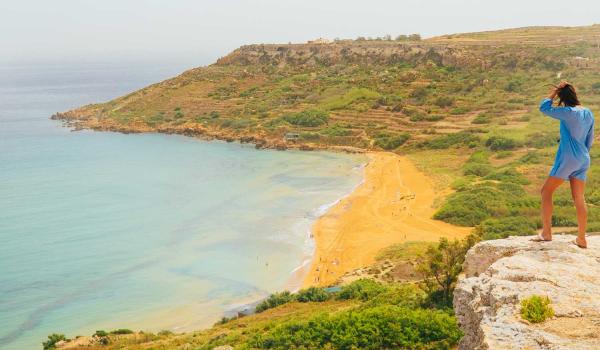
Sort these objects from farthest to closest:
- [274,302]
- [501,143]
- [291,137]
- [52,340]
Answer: [291,137] → [501,143] → [274,302] → [52,340]

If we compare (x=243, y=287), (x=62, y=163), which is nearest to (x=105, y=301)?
(x=243, y=287)

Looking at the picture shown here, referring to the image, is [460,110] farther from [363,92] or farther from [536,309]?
[536,309]

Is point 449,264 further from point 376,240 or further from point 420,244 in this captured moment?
point 376,240

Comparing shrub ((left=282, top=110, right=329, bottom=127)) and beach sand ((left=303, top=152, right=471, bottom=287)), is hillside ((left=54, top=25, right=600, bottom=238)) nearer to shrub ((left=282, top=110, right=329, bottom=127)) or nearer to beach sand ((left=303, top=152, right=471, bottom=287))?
shrub ((left=282, top=110, right=329, bottom=127))

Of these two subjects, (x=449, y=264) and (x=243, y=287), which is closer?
(x=449, y=264)

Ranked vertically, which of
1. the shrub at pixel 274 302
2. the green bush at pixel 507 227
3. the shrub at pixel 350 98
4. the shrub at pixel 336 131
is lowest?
the shrub at pixel 274 302

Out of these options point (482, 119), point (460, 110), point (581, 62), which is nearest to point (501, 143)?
point (482, 119)

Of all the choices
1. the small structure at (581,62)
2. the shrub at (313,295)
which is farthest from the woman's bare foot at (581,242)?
the small structure at (581,62)

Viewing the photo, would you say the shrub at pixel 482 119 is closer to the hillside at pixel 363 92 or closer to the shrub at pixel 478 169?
the hillside at pixel 363 92
